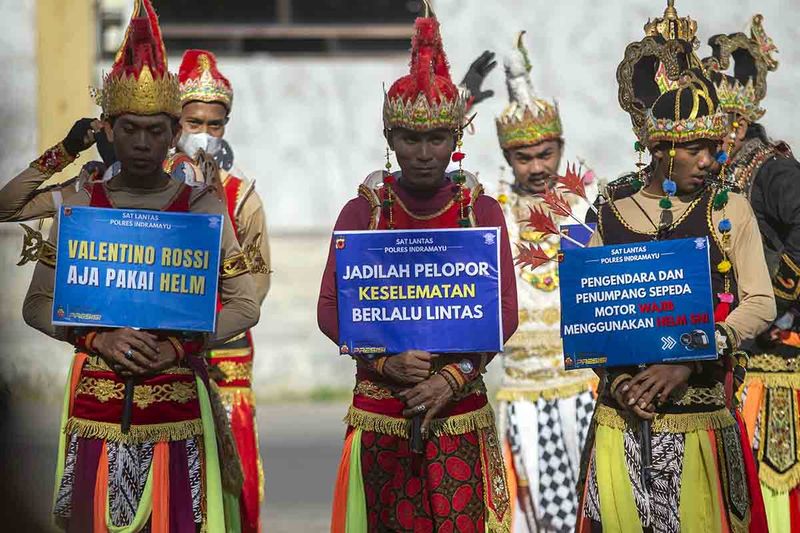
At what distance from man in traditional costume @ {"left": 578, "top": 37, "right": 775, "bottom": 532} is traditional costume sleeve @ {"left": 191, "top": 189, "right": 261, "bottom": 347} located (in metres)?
1.46

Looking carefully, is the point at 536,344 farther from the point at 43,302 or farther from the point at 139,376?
the point at 43,302

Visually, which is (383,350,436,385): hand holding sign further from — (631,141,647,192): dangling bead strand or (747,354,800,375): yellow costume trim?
(747,354,800,375): yellow costume trim

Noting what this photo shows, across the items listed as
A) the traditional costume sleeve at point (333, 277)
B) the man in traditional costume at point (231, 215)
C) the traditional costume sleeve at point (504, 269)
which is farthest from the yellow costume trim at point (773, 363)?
the traditional costume sleeve at point (333, 277)

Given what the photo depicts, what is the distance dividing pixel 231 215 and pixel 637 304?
2.73 m

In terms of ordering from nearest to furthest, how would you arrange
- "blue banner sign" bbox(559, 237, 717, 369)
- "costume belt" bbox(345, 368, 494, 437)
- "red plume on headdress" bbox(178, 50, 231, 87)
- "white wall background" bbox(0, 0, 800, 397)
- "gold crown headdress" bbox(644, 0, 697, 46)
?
"blue banner sign" bbox(559, 237, 717, 369), "costume belt" bbox(345, 368, 494, 437), "gold crown headdress" bbox(644, 0, 697, 46), "red plume on headdress" bbox(178, 50, 231, 87), "white wall background" bbox(0, 0, 800, 397)

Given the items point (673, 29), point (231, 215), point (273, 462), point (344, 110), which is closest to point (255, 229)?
point (231, 215)

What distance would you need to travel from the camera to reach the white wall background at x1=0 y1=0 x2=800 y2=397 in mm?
14891

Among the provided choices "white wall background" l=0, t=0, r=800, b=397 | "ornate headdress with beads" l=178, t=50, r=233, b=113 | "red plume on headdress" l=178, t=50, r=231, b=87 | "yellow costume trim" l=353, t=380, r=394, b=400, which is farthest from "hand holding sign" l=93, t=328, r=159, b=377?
"white wall background" l=0, t=0, r=800, b=397

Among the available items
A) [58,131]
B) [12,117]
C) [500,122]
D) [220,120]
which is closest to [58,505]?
[12,117]

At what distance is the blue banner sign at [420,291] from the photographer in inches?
232

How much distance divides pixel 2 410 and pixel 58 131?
35.9ft

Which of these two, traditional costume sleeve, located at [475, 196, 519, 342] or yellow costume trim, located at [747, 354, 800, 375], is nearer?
traditional costume sleeve, located at [475, 196, 519, 342]

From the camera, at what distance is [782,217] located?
7.50 m

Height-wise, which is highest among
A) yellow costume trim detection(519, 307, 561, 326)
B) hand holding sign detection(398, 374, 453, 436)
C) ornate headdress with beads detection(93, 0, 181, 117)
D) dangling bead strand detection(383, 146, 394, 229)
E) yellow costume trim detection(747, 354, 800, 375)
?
ornate headdress with beads detection(93, 0, 181, 117)
